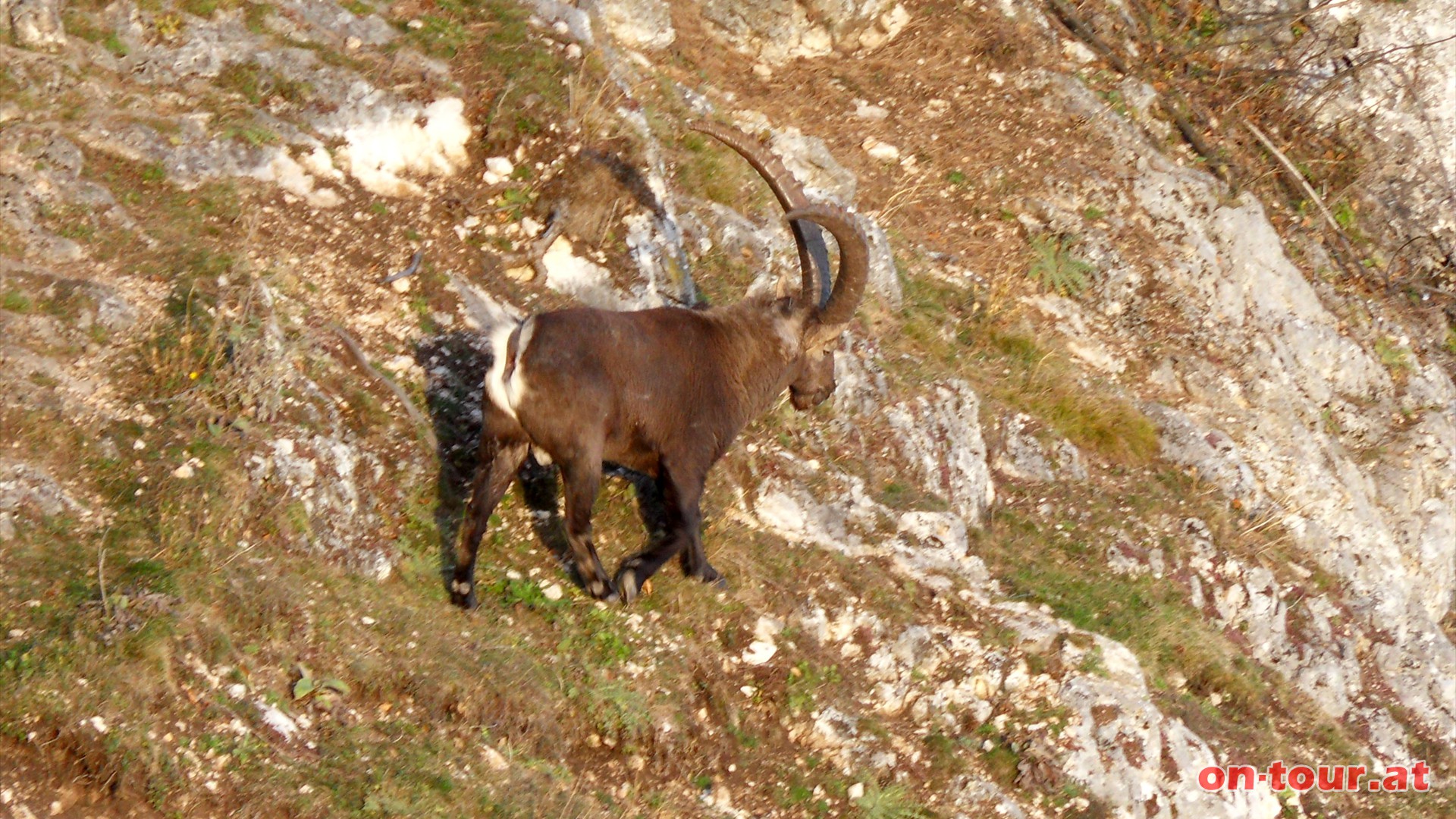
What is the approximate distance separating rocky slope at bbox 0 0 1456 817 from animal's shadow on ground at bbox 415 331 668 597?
3 cm

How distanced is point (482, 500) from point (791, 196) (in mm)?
2857

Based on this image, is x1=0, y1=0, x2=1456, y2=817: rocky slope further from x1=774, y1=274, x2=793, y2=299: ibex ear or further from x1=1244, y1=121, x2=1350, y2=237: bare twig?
x1=774, y1=274, x2=793, y2=299: ibex ear

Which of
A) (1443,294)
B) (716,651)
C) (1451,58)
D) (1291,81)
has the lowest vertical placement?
(716,651)

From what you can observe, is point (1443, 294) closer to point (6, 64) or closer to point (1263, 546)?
point (1263, 546)

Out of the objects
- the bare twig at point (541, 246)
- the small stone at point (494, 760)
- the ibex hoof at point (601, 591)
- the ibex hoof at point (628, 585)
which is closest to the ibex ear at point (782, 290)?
the bare twig at point (541, 246)

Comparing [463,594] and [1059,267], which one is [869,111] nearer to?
[1059,267]

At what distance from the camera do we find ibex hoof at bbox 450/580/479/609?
6.59 meters

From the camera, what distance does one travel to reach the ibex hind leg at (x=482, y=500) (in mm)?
6598

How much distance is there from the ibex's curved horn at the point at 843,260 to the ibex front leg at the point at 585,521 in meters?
1.97

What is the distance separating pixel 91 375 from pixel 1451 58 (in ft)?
51.5

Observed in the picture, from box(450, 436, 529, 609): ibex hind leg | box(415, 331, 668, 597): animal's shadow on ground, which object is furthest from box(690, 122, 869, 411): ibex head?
box(450, 436, 529, 609): ibex hind leg

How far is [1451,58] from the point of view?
15273mm

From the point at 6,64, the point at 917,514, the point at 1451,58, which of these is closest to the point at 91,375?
the point at 6,64

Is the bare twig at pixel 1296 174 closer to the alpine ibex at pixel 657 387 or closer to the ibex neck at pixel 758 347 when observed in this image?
the alpine ibex at pixel 657 387
